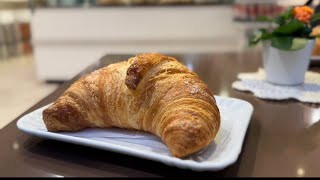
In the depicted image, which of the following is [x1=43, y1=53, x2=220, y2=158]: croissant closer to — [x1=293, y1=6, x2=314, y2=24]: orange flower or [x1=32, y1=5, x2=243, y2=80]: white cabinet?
[x1=293, y1=6, x2=314, y2=24]: orange flower

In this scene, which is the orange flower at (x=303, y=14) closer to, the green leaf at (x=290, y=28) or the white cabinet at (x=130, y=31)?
the green leaf at (x=290, y=28)

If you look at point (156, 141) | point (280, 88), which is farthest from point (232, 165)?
point (280, 88)

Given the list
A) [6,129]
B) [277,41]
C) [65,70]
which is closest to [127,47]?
[65,70]

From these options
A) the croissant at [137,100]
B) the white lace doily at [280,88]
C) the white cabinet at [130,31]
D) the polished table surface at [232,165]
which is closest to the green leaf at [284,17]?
the white lace doily at [280,88]

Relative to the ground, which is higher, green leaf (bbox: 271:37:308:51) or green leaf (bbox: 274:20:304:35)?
green leaf (bbox: 274:20:304:35)

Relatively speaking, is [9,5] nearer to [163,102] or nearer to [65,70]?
[65,70]

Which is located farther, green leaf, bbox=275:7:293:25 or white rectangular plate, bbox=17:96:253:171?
green leaf, bbox=275:7:293:25

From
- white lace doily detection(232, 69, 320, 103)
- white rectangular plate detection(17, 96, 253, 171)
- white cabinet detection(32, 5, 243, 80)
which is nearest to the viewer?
white rectangular plate detection(17, 96, 253, 171)

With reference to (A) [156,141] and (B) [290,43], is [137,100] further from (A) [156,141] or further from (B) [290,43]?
(B) [290,43]

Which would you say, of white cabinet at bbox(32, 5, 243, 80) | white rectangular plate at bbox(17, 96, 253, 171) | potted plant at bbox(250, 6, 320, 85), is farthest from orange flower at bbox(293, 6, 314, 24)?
white cabinet at bbox(32, 5, 243, 80)

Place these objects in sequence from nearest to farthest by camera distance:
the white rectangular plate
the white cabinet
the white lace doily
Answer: the white rectangular plate
the white lace doily
the white cabinet
